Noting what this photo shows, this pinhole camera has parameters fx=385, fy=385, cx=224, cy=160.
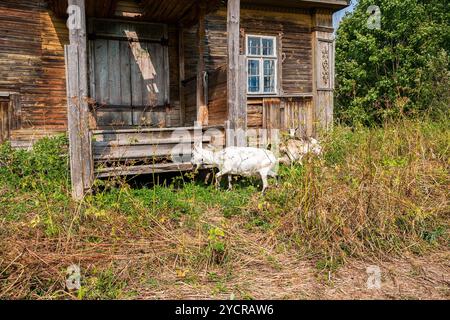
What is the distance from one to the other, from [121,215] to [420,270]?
3.21 meters

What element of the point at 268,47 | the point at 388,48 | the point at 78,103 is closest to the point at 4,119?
the point at 78,103

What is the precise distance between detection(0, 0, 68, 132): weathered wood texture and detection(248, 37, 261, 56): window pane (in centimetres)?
450

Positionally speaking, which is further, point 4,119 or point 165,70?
point 165,70

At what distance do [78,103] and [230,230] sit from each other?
9.29ft

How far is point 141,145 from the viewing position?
628cm

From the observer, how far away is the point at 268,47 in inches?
407

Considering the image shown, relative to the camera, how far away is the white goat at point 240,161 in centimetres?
623

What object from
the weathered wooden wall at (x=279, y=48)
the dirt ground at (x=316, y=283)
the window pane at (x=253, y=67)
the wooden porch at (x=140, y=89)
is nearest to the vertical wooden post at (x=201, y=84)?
the wooden porch at (x=140, y=89)

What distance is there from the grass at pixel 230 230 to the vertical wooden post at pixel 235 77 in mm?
1826

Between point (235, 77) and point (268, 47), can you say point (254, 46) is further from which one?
point (235, 77)

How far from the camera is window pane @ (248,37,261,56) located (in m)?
10.1

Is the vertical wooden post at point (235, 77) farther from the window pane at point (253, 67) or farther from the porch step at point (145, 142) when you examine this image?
the window pane at point (253, 67)

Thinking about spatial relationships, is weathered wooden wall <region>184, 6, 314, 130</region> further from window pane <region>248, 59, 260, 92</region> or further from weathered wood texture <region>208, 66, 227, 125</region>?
weathered wood texture <region>208, 66, 227, 125</region>
